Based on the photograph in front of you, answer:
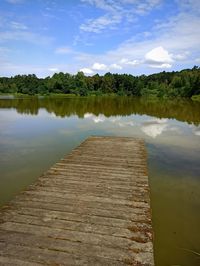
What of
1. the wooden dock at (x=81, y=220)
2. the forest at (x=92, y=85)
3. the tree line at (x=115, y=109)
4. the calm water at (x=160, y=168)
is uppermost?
the forest at (x=92, y=85)

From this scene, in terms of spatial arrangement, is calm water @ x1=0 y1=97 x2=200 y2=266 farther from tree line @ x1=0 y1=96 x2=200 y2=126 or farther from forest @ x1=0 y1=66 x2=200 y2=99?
forest @ x1=0 y1=66 x2=200 y2=99

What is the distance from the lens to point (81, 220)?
13.6 feet

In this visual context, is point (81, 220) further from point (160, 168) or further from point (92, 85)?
point (92, 85)

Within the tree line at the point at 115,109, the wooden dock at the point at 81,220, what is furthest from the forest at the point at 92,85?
the wooden dock at the point at 81,220

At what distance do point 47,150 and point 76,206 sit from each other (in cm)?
660

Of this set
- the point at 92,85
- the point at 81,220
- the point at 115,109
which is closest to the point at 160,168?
the point at 81,220

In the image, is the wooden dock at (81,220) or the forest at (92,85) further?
the forest at (92,85)

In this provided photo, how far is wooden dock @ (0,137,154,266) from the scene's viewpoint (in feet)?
Result: 10.9

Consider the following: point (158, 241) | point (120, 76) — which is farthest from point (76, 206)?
point (120, 76)

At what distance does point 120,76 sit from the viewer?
8231 centimetres

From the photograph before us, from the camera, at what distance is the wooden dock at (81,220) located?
3.33 m

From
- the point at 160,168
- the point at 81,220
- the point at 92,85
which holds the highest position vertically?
the point at 92,85

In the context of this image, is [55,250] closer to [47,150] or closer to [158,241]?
[158,241]

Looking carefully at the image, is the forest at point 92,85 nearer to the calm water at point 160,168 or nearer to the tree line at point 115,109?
the tree line at point 115,109
